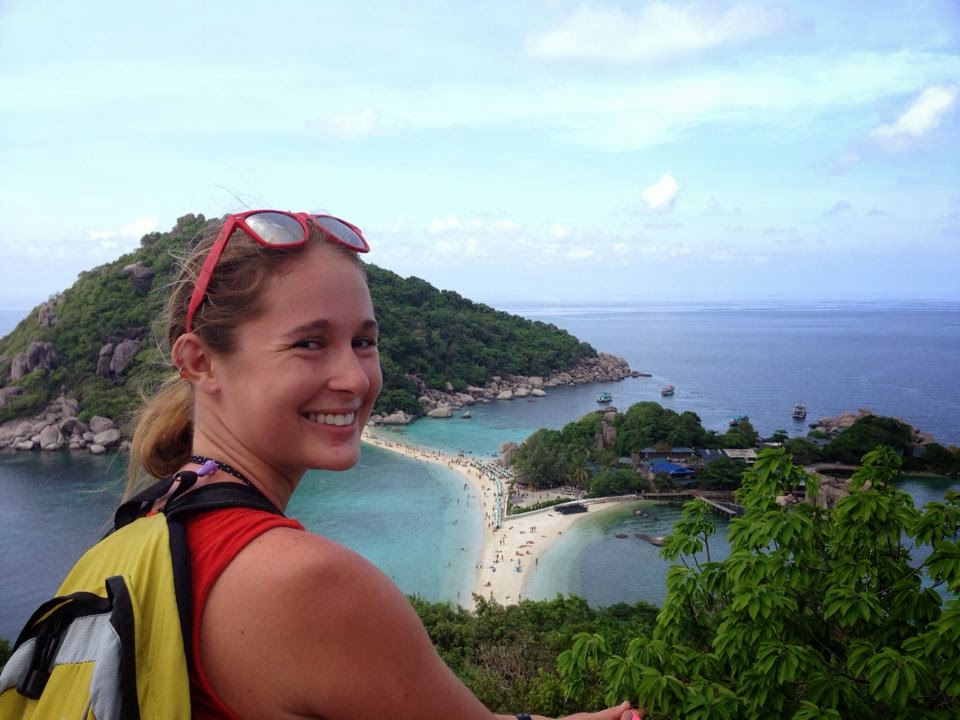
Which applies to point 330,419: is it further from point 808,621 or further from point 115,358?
point 115,358

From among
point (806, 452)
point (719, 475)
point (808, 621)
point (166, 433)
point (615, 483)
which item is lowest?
point (615, 483)

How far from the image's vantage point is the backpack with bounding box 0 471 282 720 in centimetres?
70

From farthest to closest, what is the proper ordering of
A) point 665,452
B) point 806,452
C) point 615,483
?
point 665,452, point 806,452, point 615,483

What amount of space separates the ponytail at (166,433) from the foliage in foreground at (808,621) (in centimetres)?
202

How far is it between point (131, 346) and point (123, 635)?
122 ft

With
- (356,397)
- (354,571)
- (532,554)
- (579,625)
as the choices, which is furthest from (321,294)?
(532,554)

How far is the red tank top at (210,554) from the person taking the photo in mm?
716

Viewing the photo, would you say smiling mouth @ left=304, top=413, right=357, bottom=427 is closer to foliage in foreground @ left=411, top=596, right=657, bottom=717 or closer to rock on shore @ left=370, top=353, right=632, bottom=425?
foliage in foreground @ left=411, top=596, right=657, bottom=717

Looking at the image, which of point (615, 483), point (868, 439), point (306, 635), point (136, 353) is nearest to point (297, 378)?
point (306, 635)

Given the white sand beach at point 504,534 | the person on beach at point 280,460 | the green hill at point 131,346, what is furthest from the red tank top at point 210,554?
the green hill at point 131,346

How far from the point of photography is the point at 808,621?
10.2 feet

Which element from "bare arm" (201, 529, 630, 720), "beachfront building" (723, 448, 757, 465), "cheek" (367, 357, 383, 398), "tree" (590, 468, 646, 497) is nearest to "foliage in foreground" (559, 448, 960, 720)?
"cheek" (367, 357, 383, 398)

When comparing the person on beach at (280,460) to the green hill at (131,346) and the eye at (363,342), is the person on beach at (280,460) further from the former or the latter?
the green hill at (131,346)

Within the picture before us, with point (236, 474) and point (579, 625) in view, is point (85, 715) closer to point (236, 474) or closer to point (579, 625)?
point (236, 474)
